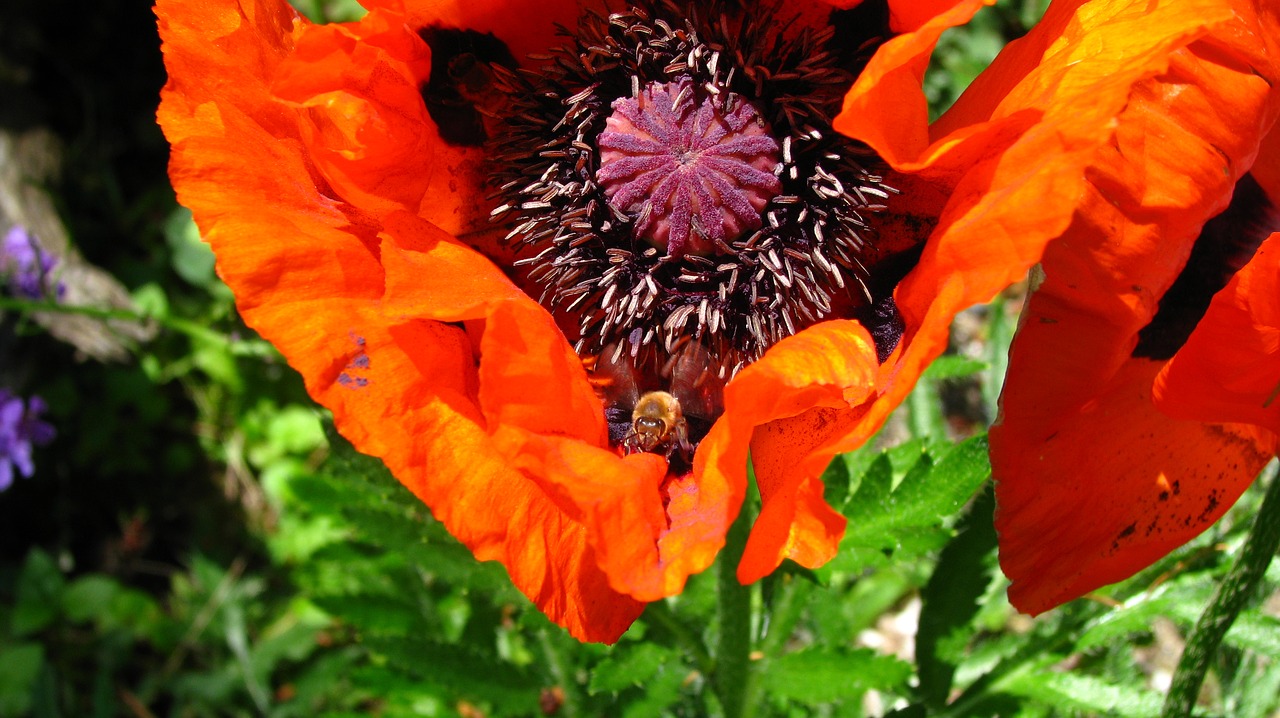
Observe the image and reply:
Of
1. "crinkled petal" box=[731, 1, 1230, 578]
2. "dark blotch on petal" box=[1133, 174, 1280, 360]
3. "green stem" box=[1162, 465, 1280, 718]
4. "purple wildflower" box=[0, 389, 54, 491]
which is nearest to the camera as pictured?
"crinkled petal" box=[731, 1, 1230, 578]

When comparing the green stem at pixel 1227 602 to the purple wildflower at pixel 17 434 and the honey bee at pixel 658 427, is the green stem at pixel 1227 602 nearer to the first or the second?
the honey bee at pixel 658 427

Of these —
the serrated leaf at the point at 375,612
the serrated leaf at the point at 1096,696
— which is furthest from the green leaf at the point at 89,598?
the serrated leaf at the point at 1096,696

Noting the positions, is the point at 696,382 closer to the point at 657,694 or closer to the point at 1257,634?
the point at 657,694

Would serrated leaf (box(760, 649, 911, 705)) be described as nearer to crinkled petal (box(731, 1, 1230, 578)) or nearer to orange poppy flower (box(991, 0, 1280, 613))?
orange poppy flower (box(991, 0, 1280, 613))

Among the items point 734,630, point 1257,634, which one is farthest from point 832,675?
point 1257,634

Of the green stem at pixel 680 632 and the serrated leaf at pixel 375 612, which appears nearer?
the green stem at pixel 680 632

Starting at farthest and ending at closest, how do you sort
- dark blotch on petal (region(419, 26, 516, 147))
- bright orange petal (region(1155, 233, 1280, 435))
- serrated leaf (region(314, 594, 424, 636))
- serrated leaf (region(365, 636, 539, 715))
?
serrated leaf (region(314, 594, 424, 636)) < serrated leaf (region(365, 636, 539, 715)) < dark blotch on petal (region(419, 26, 516, 147)) < bright orange petal (region(1155, 233, 1280, 435))

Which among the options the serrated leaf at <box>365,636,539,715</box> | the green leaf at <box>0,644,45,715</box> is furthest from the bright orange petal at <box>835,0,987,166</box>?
the green leaf at <box>0,644,45,715</box>
